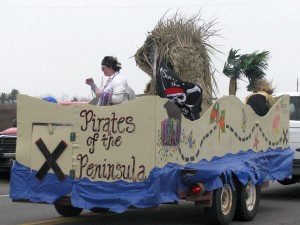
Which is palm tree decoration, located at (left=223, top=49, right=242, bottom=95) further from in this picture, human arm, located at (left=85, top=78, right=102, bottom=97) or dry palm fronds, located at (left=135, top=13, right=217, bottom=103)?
human arm, located at (left=85, top=78, right=102, bottom=97)

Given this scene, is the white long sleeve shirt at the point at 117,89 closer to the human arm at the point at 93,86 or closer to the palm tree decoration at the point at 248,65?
the human arm at the point at 93,86

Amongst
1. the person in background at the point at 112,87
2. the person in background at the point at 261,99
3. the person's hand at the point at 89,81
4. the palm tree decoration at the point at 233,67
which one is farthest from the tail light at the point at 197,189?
the palm tree decoration at the point at 233,67

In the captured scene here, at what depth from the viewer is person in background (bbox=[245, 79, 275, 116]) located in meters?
11.5

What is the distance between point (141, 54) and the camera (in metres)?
10.7

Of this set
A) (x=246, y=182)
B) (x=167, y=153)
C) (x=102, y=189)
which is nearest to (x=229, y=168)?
(x=246, y=182)

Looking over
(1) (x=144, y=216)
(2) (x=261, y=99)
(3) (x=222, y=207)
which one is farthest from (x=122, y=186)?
(2) (x=261, y=99)

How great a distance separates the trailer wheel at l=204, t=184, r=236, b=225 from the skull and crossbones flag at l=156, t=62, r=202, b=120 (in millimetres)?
1120

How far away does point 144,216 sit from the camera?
10.4 metres

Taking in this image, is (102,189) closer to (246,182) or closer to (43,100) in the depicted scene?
(43,100)

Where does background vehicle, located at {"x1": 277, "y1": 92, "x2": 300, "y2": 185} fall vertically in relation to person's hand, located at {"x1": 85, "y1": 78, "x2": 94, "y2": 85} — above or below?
below

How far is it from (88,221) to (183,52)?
9.59 feet

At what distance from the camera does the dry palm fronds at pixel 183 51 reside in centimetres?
1048

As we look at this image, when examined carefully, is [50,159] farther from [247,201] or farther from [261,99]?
[261,99]

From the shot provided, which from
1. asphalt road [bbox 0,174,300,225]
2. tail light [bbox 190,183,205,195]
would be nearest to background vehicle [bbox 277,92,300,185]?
asphalt road [bbox 0,174,300,225]
